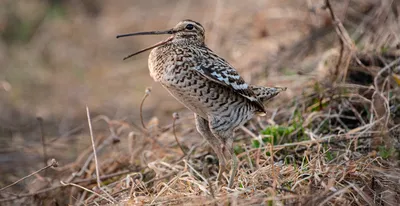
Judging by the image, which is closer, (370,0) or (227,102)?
(227,102)

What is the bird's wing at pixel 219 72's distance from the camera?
4.18m

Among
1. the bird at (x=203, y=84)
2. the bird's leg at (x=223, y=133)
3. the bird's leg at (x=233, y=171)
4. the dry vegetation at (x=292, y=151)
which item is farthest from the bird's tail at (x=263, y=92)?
the bird's leg at (x=233, y=171)

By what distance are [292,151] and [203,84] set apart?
120cm

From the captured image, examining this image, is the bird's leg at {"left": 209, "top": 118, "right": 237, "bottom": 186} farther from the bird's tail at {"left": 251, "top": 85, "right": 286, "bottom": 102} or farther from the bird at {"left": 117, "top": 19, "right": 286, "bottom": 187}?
the bird's tail at {"left": 251, "top": 85, "right": 286, "bottom": 102}

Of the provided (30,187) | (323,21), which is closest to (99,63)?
(323,21)

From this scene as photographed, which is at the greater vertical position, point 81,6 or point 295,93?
point 295,93

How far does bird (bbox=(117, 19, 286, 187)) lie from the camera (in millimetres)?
4168

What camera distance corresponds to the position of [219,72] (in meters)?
4.23

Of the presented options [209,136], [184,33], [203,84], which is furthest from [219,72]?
[209,136]

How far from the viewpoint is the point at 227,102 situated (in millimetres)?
4320

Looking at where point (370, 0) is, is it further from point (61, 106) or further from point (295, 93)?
point (61, 106)

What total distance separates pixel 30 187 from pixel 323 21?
170 inches

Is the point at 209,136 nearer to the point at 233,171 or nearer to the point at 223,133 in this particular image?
the point at 223,133

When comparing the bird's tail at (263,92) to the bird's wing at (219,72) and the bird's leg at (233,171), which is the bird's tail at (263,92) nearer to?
the bird's wing at (219,72)
